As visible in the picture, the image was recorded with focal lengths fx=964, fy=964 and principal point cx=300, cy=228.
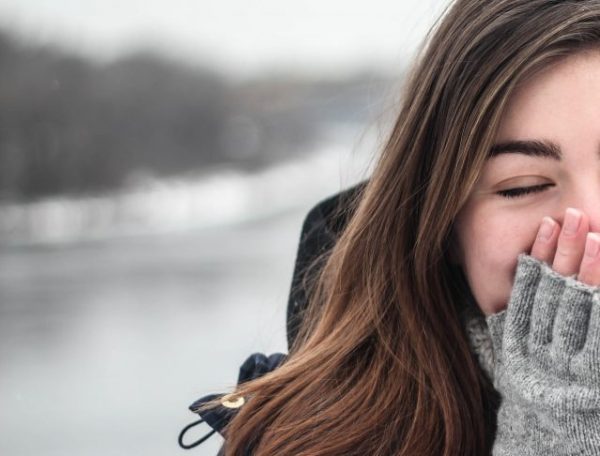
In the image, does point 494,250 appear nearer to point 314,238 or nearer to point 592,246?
point 592,246

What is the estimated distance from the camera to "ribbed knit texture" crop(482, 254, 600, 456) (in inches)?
45.4

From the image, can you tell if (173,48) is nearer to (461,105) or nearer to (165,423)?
(165,423)

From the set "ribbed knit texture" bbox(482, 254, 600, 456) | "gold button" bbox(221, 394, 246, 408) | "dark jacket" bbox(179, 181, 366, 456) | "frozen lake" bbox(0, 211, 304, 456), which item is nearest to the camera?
"ribbed knit texture" bbox(482, 254, 600, 456)

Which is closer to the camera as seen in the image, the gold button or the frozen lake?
the gold button

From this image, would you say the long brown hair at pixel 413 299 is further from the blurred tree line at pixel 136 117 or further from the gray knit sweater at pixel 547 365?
the blurred tree line at pixel 136 117

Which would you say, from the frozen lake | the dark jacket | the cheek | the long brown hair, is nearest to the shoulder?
the dark jacket

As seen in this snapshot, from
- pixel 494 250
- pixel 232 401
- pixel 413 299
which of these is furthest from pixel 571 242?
pixel 232 401

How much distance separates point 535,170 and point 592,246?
125mm

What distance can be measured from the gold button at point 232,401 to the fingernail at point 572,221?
1.96 ft

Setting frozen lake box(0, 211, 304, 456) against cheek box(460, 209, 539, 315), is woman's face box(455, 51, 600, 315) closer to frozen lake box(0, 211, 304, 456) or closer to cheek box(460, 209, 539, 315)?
cheek box(460, 209, 539, 315)

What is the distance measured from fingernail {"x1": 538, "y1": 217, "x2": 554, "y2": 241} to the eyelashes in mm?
43

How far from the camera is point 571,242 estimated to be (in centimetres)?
121

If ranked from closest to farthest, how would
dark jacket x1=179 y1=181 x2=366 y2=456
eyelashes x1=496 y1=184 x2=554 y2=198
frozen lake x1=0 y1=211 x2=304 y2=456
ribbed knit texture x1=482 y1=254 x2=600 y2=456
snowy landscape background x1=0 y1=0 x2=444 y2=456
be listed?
ribbed knit texture x1=482 y1=254 x2=600 y2=456, eyelashes x1=496 y1=184 x2=554 y2=198, dark jacket x1=179 y1=181 x2=366 y2=456, frozen lake x1=0 y1=211 x2=304 y2=456, snowy landscape background x1=0 y1=0 x2=444 y2=456

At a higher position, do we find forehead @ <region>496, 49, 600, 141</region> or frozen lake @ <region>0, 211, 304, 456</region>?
forehead @ <region>496, 49, 600, 141</region>
